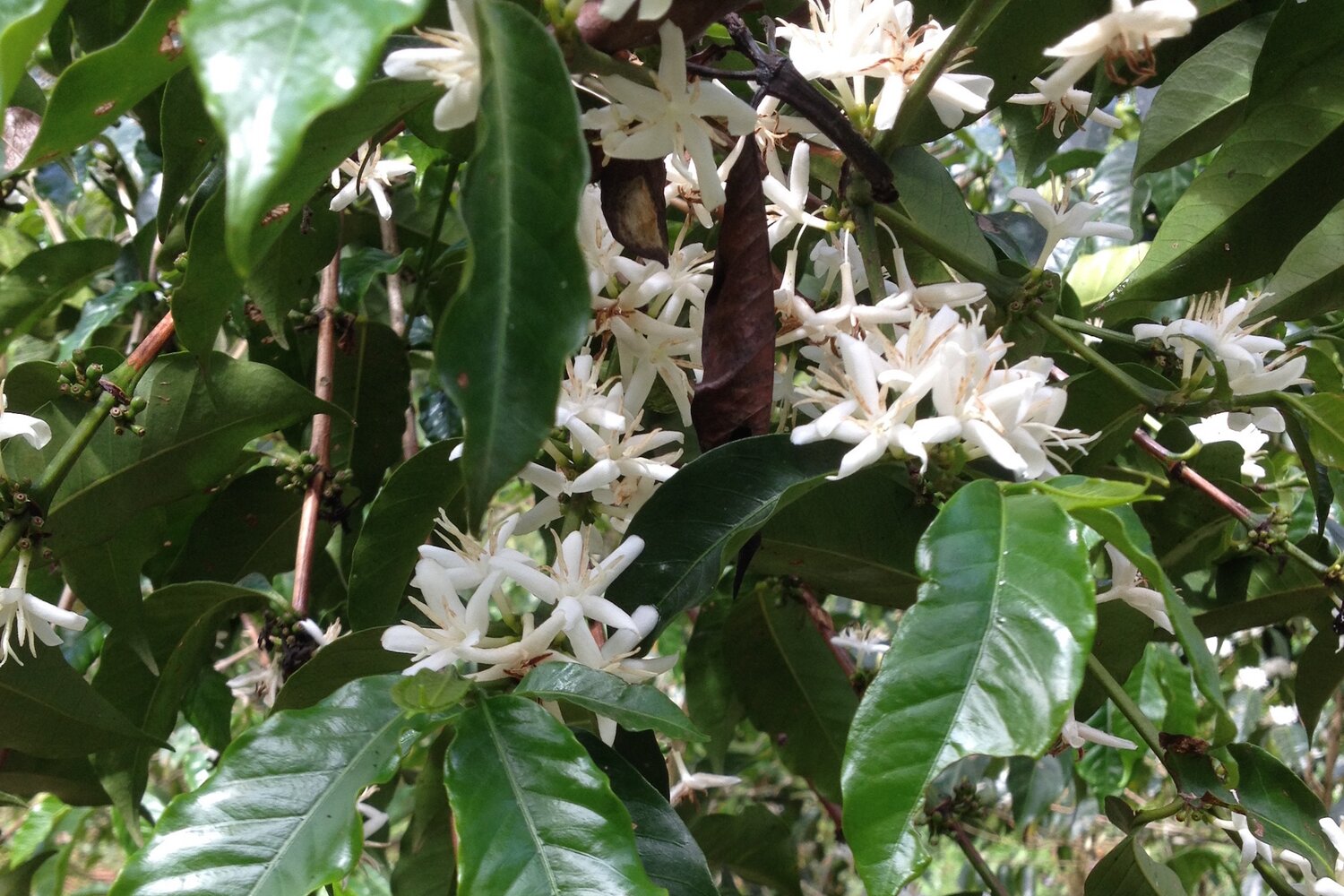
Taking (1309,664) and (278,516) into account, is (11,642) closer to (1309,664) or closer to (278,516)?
(278,516)

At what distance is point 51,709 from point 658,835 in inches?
23.6

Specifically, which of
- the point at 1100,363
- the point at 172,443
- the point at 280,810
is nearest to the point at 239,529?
the point at 172,443

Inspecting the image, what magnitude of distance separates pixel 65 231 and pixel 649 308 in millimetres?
1539

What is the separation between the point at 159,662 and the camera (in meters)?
1.07

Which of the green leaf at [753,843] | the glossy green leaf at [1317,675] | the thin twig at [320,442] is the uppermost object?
the thin twig at [320,442]

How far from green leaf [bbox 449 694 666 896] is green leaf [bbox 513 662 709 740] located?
2 centimetres

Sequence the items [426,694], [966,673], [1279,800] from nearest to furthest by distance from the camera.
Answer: [966,673] → [426,694] → [1279,800]

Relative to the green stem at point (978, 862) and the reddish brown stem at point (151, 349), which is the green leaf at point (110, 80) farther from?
the green stem at point (978, 862)

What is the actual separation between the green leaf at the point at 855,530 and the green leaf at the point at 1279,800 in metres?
0.30

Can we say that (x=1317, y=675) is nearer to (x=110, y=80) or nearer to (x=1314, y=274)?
(x=1314, y=274)

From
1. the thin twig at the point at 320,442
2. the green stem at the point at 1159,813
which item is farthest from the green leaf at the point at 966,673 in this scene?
the thin twig at the point at 320,442

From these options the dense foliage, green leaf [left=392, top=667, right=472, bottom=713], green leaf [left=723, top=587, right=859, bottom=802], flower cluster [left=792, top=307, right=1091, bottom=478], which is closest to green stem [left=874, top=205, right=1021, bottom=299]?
the dense foliage

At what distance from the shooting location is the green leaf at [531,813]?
56 cm

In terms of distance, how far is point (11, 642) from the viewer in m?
0.98
